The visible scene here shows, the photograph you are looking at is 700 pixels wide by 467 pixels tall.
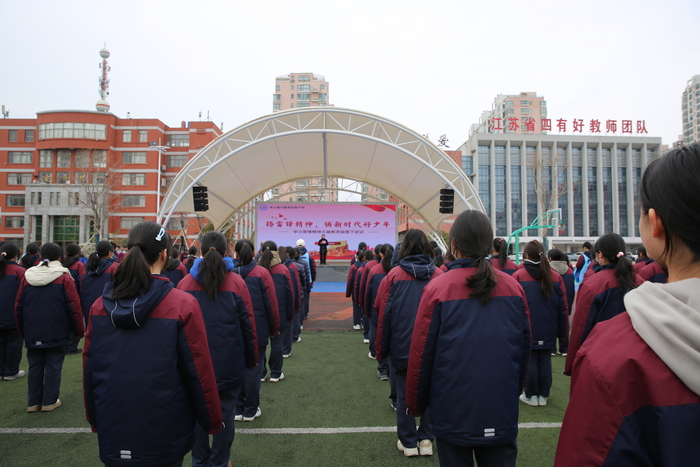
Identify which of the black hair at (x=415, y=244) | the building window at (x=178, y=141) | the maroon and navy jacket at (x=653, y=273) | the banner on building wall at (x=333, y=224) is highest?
the building window at (x=178, y=141)

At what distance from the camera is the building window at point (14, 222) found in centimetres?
3466

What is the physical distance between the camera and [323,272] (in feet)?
54.7

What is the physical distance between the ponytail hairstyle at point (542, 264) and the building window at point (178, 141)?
132ft

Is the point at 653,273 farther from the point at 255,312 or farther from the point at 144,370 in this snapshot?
the point at 144,370

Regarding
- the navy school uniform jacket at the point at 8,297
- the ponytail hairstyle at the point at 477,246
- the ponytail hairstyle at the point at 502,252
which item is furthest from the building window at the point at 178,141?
the ponytail hairstyle at the point at 477,246

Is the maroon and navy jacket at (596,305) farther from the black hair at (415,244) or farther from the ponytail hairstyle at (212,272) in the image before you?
the ponytail hairstyle at (212,272)

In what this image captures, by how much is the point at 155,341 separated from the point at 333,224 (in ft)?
55.5

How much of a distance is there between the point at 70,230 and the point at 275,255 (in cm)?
3708

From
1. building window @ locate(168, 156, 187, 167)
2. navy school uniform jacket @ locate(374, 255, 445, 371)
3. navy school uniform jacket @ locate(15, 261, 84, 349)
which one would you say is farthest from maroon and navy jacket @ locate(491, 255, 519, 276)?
building window @ locate(168, 156, 187, 167)

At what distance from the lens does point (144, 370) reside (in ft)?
5.68

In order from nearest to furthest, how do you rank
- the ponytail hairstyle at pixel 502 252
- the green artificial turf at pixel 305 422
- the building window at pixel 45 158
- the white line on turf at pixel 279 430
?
1. the green artificial turf at pixel 305 422
2. the white line on turf at pixel 279 430
3. the ponytail hairstyle at pixel 502 252
4. the building window at pixel 45 158

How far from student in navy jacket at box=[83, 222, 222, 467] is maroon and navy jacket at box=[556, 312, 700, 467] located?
61.1 inches

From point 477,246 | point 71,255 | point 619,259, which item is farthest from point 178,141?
point 477,246

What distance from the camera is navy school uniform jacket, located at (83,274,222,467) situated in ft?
5.69
